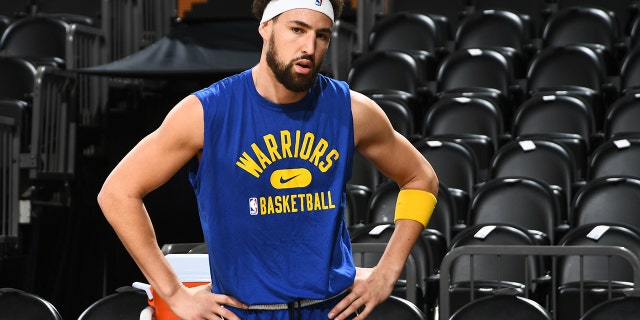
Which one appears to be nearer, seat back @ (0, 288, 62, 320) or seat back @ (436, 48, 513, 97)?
seat back @ (0, 288, 62, 320)

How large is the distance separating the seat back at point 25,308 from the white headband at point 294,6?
249 centimetres

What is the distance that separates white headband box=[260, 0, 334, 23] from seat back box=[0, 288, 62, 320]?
2.49 meters

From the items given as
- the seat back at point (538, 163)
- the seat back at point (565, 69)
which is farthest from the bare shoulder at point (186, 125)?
the seat back at point (565, 69)

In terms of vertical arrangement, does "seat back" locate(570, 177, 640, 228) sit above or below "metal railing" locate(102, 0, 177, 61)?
below

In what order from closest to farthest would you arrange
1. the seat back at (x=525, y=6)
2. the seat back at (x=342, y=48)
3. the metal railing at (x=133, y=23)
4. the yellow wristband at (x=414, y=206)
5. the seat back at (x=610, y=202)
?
the yellow wristband at (x=414, y=206) < the seat back at (x=610, y=202) < the seat back at (x=342, y=48) < the metal railing at (x=133, y=23) < the seat back at (x=525, y=6)

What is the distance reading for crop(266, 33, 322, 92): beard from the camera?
117 inches

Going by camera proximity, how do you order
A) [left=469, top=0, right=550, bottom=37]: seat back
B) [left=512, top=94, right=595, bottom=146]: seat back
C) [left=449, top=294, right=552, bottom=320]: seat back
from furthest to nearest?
[left=469, top=0, right=550, bottom=37]: seat back, [left=512, top=94, right=595, bottom=146]: seat back, [left=449, top=294, right=552, bottom=320]: seat back

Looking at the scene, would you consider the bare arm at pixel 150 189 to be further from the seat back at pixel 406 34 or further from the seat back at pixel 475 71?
the seat back at pixel 406 34

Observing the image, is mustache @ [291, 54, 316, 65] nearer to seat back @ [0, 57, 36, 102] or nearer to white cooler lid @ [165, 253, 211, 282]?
white cooler lid @ [165, 253, 211, 282]

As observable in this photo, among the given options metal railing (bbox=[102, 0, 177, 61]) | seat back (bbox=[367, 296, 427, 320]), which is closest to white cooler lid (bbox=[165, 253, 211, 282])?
seat back (bbox=[367, 296, 427, 320])

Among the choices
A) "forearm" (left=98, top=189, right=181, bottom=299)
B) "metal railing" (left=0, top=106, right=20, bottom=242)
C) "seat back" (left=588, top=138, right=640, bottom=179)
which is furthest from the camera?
"metal railing" (left=0, top=106, right=20, bottom=242)

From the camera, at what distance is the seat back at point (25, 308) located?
5121mm

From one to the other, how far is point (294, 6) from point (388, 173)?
578mm

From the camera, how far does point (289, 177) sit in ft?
9.82
